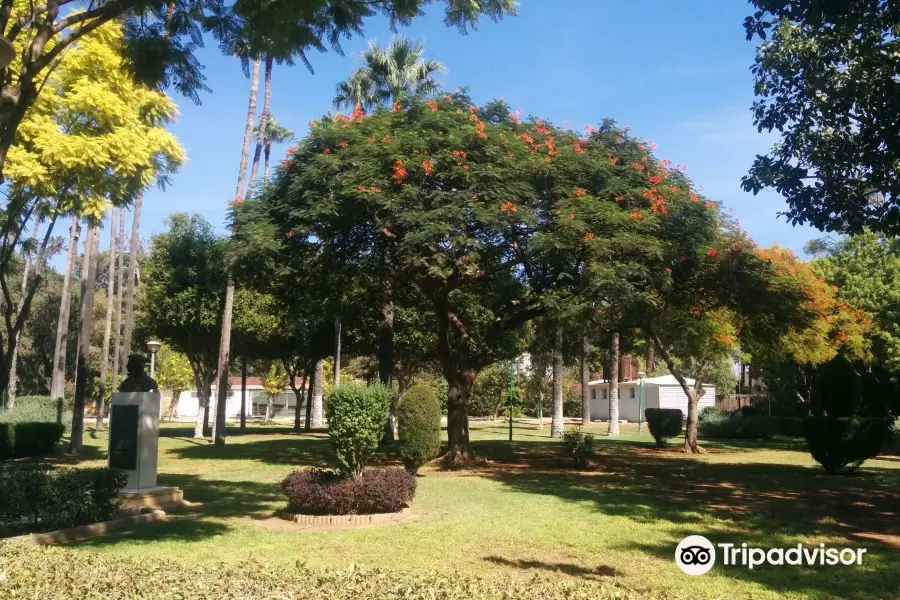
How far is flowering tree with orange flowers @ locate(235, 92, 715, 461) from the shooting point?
15.7 metres

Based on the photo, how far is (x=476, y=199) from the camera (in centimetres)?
1598

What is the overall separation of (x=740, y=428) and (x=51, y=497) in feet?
105

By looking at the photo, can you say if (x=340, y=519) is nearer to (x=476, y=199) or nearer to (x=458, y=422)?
(x=476, y=199)

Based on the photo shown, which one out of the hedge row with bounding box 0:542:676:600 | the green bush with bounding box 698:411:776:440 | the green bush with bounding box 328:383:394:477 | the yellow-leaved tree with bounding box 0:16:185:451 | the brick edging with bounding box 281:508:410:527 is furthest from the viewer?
the green bush with bounding box 698:411:776:440

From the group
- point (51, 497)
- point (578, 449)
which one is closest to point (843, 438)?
point (578, 449)

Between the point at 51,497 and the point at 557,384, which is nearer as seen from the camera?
the point at 51,497

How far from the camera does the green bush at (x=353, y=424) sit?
1132 centimetres

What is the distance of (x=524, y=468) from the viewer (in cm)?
1919

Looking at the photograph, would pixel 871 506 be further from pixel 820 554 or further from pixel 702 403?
pixel 702 403

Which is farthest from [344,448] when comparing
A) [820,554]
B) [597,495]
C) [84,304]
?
[84,304]

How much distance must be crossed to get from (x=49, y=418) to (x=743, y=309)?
2386 cm

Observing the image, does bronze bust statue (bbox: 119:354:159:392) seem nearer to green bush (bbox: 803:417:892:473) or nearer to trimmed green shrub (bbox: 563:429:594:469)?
trimmed green shrub (bbox: 563:429:594:469)

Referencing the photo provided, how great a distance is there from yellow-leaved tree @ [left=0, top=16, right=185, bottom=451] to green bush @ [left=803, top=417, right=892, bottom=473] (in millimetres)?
15879

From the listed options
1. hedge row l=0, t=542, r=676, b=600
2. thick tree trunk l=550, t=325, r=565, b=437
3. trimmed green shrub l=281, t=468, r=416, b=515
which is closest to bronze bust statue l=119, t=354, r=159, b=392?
trimmed green shrub l=281, t=468, r=416, b=515
